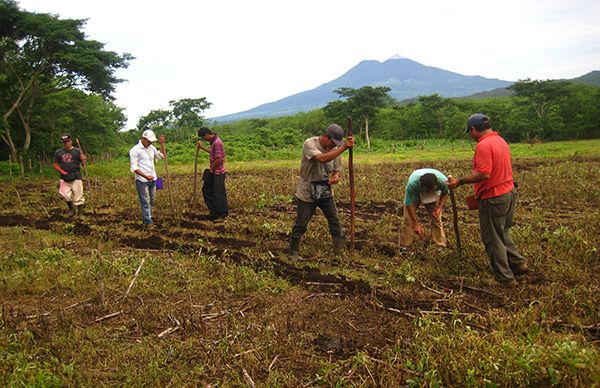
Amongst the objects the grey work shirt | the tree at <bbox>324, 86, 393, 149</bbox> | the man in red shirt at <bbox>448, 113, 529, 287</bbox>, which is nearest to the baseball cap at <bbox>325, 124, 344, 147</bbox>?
the grey work shirt

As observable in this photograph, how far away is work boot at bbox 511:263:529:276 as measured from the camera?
5145 mm

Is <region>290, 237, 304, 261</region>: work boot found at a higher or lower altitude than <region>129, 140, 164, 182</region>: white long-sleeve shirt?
lower

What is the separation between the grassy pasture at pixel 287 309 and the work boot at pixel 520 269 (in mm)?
134

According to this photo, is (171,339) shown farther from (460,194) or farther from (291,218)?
(460,194)

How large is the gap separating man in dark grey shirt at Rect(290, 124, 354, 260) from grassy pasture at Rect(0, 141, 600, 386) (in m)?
0.37

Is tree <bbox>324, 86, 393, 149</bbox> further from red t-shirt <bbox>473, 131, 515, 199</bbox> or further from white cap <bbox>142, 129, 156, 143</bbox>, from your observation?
red t-shirt <bbox>473, 131, 515, 199</bbox>

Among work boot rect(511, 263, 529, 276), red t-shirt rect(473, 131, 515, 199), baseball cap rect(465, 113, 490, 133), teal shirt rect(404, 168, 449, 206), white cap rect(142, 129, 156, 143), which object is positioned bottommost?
work boot rect(511, 263, 529, 276)

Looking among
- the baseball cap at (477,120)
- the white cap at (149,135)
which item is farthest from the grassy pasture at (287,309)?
the baseball cap at (477,120)

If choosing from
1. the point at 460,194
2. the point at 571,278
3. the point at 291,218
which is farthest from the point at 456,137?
the point at 571,278

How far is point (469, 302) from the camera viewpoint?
15.1 ft

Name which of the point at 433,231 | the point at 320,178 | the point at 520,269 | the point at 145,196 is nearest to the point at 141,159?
the point at 145,196

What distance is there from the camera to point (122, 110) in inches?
2121

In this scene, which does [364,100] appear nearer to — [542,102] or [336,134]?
[542,102]

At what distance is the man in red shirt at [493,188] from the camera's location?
488cm
